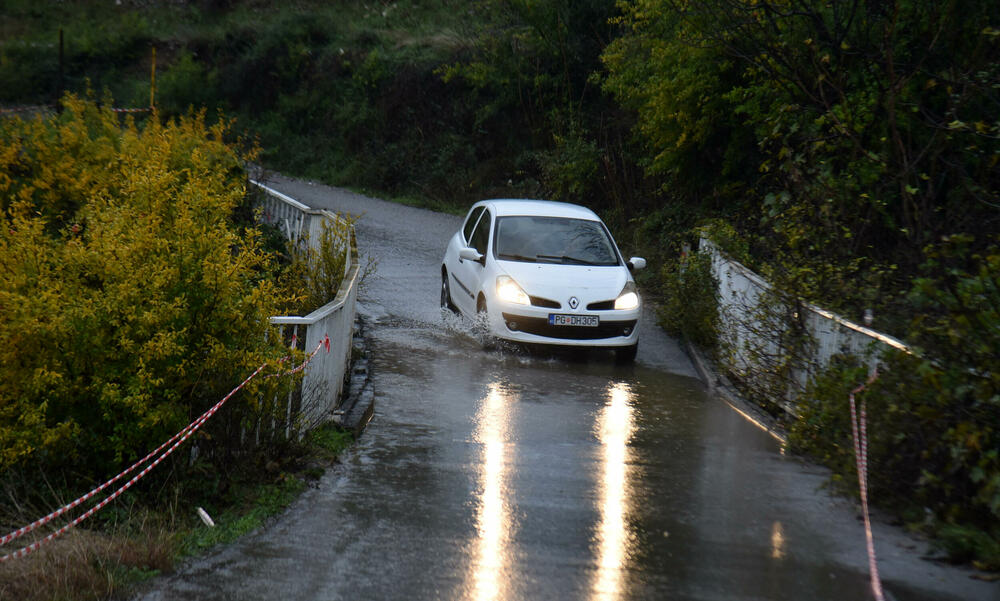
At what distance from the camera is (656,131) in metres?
18.2

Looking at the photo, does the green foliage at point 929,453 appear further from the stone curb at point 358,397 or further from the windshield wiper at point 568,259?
the windshield wiper at point 568,259

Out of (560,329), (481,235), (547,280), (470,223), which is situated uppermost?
(470,223)

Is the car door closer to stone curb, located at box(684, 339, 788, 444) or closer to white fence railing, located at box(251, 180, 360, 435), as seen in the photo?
white fence railing, located at box(251, 180, 360, 435)

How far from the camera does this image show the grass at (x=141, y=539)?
14.7ft

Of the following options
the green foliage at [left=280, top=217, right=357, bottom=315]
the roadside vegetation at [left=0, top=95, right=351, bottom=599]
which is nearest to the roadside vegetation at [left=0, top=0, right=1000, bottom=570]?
the roadside vegetation at [left=0, top=95, right=351, bottom=599]

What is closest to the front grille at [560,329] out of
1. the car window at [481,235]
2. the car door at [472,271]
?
the car door at [472,271]

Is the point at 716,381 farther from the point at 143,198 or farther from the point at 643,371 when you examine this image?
the point at 143,198

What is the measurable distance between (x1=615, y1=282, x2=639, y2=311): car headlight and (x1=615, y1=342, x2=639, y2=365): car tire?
0.49 metres

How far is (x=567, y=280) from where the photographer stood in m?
11.5

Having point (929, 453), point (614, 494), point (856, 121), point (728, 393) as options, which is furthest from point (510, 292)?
point (929, 453)

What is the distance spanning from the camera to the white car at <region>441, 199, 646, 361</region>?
11.2 m

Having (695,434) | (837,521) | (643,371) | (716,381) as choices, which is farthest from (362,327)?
(837,521)

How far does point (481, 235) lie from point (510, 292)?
73.8 inches

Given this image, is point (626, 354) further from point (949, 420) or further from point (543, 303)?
point (949, 420)
